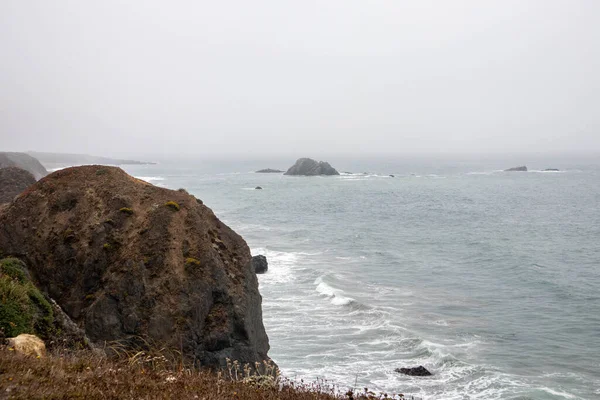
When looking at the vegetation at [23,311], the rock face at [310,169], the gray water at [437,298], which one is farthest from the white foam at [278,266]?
the rock face at [310,169]

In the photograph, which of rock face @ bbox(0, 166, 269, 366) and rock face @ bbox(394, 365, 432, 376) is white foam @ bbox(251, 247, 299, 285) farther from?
rock face @ bbox(394, 365, 432, 376)

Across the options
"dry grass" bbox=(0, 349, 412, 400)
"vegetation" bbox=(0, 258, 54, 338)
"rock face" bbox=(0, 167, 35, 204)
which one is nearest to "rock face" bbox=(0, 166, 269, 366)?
"vegetation" bbox=(0, 258, 54, 338)

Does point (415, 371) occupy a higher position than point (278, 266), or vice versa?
point (278, 266)

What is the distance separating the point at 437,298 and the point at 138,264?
77.9ft

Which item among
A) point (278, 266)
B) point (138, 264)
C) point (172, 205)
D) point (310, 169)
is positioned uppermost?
point (310, 169)

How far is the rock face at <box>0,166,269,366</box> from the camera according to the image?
1956 centimetres

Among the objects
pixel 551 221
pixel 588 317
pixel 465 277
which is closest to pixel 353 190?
pixel 551 221

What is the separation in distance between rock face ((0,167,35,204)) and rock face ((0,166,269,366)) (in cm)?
2731

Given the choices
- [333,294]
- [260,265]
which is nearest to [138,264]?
[333,294]

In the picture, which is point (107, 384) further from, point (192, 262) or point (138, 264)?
point (192, 262)

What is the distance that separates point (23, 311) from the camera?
13.4 metres

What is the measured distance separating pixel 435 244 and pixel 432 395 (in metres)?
38.0

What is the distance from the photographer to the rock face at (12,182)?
4769cm

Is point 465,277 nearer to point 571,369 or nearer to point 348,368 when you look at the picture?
point 571,369
